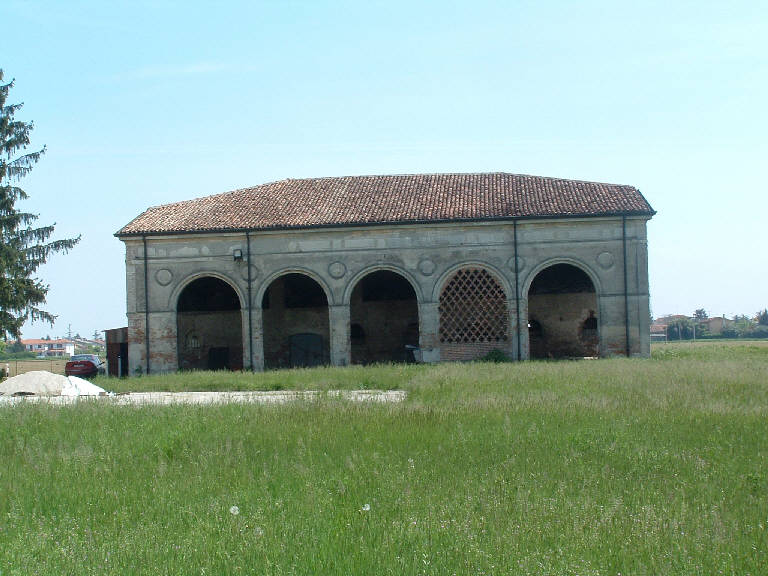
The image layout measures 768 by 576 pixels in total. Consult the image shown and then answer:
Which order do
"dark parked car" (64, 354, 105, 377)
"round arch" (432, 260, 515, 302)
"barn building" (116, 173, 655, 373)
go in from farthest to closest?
1. "dark parked car" (64, 354, 105, 377)
2. "round arch" (432, 260, 515, 302)
3. "barn building" (116, 173, 655, 373)

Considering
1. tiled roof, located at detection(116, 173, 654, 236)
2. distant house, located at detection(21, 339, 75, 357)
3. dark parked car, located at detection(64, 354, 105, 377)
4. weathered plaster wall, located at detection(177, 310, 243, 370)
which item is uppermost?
tiled roof, located at detection(116, 173, 654, 236)

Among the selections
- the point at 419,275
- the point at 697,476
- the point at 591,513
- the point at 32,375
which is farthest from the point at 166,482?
the point at 419,275

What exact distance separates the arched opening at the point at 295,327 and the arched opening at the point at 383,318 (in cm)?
136

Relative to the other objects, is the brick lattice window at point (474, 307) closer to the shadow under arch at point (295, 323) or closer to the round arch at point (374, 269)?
the round arch at point (374, 269)

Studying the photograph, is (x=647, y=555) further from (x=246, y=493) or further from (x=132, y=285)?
(x=132, y=285)

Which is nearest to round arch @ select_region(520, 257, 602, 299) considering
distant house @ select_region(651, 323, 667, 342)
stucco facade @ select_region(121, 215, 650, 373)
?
stucco facade @ select_region(121, 215, 650, 373)

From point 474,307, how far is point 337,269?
5.04m

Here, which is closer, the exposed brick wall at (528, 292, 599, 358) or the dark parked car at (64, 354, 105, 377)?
the exposed brick wall at (528, 292, 599, 358)

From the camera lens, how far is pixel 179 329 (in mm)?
31891

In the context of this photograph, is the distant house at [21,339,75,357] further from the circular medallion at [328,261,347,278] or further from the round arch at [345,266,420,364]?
the circular medallion at [328,261,347,278]

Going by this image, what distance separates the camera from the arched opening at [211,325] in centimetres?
3232

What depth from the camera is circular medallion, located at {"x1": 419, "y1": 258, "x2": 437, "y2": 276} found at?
28.8 metres

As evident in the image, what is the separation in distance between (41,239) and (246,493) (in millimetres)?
29334

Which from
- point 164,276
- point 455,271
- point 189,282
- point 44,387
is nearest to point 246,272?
point 189,282
